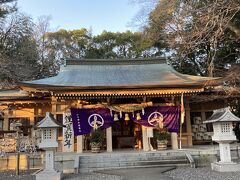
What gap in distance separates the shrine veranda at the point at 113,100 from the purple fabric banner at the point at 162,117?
0.18 meters

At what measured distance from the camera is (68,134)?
43.1 feet

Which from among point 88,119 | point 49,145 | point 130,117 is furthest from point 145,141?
point 49,145

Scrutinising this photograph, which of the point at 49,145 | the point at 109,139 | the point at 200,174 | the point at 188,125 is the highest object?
the point at 188,125

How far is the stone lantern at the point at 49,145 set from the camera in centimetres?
863

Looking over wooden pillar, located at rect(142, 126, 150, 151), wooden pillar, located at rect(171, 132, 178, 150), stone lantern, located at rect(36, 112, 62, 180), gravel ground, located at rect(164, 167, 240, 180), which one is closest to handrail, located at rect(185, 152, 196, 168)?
gravel ground, located at rect(164, 167, 240, 180)

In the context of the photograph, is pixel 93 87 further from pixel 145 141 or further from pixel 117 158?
pixel 145 141

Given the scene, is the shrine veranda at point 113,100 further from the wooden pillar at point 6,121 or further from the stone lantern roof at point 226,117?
the stone lantern roof at point 226,117

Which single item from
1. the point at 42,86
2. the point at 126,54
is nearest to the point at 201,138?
the point at 42,86

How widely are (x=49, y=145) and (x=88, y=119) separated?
13.3 ft

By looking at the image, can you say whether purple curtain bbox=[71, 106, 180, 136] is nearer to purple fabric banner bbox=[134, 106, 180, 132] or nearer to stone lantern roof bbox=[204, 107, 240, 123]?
purple fabric banner bbox=[134, 106, 180, 132]

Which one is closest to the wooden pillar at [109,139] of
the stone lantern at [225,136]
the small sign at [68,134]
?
the small sign at [68,134]

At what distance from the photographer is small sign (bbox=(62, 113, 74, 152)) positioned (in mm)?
13017

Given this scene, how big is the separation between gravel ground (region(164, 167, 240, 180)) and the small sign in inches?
216

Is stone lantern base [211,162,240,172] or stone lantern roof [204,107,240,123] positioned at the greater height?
stone lantern roof [204,107,240,123]
